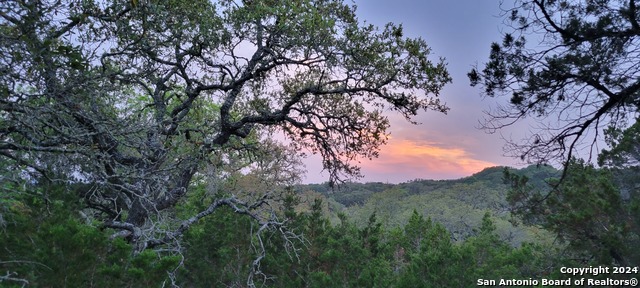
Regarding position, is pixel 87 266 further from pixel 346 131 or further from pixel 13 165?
pixel 346 131

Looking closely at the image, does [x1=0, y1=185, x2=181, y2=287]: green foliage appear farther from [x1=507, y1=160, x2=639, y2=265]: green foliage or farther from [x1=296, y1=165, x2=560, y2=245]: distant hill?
[x1=296, y1=165, x2=560, y2=245]: distant hill

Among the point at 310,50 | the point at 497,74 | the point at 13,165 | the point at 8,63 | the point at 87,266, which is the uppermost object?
the point at 310,50

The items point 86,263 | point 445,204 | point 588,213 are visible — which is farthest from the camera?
point 445,204

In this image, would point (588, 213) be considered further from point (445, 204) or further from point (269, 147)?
point (445, 204)

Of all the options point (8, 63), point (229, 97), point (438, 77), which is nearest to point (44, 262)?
point (8, 63)

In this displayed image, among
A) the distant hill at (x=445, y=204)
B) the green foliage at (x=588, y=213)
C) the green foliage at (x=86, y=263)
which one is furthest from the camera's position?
the distant hill at (x=445, y=204)

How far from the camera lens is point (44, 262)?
356 cm

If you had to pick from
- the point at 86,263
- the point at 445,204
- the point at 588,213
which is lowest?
the point at 86,263

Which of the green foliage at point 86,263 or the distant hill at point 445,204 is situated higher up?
the distant hill at point 445,204

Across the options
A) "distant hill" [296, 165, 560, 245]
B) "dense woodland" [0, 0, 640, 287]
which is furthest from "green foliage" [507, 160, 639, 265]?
"distant hill" [296, 165, 560, 245]

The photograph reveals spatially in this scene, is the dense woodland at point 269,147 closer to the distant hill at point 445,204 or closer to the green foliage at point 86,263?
the green foliage at point 86,263

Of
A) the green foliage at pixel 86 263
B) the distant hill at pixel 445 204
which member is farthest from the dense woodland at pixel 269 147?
the distant hill at pixel 445 204

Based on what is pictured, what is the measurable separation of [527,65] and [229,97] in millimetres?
5635

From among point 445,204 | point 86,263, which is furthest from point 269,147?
point 445,204
